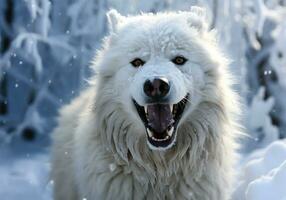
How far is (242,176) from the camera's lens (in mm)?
5535

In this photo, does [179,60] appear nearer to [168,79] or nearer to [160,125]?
[168,79]

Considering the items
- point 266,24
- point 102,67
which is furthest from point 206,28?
point 266,24

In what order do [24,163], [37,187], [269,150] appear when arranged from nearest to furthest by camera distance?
[269,150] < [37,187] < [24,163]

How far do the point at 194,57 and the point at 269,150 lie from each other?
1.55 metres

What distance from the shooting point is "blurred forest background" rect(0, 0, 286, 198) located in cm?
849

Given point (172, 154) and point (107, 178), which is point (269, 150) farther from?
point (107, 178)

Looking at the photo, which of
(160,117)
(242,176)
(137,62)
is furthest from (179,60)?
(242,176)

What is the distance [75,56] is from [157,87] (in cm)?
578

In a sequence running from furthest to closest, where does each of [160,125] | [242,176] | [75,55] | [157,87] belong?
[75,55] → [242,176] → [160,125] → [157,87]

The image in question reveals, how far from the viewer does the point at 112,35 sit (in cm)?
452

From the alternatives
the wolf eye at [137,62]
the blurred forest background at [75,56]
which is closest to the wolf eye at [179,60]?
the wolf eye at [137,62]

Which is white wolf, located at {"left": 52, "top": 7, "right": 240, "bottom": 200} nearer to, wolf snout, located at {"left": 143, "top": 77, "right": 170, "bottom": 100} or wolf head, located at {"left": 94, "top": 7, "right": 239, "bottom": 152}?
wolf head, located at {"left": 94, "top": 7, "right": 239, "bottom": 152}

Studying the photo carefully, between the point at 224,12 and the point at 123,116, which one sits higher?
the point at 224,12

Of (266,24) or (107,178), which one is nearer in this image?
(107,178)
